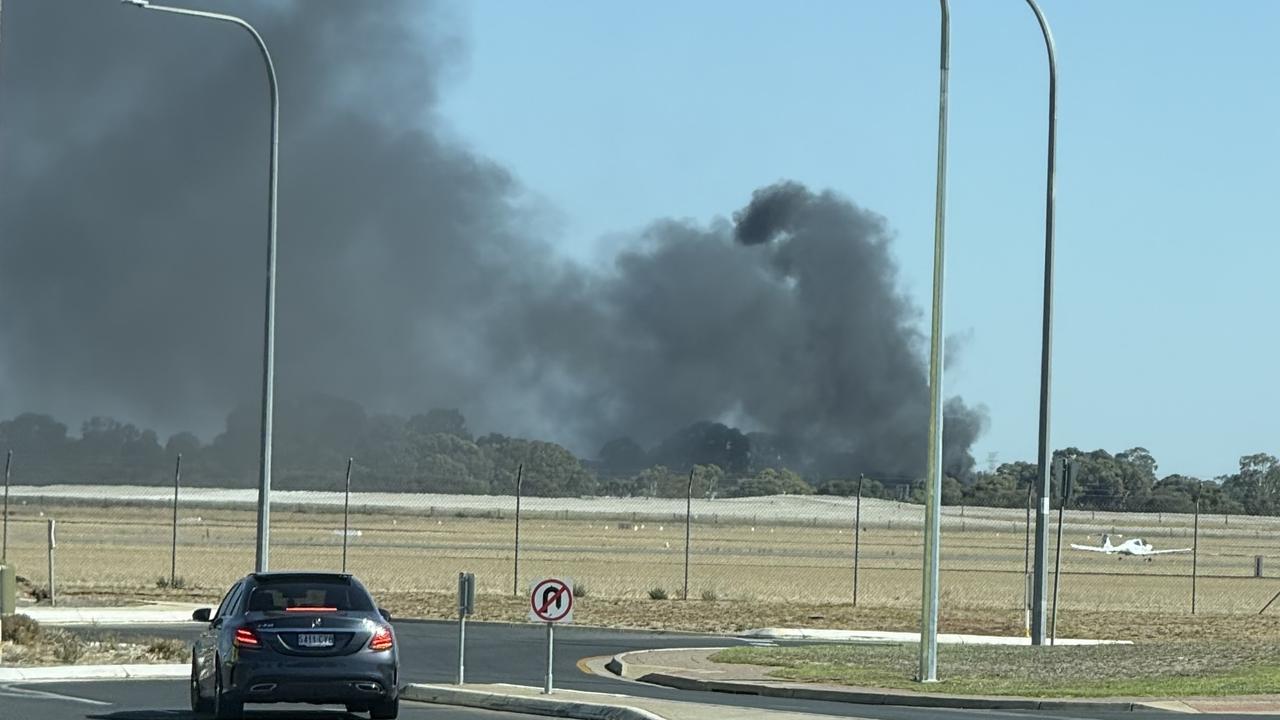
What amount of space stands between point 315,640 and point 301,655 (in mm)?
182

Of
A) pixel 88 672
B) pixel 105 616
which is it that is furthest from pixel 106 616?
pixel 88 672

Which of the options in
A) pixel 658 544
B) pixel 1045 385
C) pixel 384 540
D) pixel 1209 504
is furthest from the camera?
pixel 1209 504

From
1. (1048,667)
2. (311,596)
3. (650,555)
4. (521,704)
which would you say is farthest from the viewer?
(650,555)

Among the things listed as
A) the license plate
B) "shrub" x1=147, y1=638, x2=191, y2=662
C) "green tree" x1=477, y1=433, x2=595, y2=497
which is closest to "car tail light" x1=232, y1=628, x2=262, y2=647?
the license plate

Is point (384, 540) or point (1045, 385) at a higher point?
point (1045, 385)

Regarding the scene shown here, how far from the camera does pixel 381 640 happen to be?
59.7 ft

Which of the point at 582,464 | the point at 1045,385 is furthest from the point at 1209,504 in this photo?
the point at 1045,385

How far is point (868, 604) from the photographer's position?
1670 inches

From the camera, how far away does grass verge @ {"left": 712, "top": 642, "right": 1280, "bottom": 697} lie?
21.9 meters

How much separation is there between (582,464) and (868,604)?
473ft

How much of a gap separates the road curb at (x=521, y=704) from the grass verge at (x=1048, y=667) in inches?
174

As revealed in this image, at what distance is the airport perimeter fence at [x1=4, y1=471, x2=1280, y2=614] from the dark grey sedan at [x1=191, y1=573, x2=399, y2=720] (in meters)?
14.8

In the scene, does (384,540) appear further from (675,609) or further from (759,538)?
(675,609)

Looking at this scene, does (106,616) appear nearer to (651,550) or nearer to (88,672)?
(88,672)
